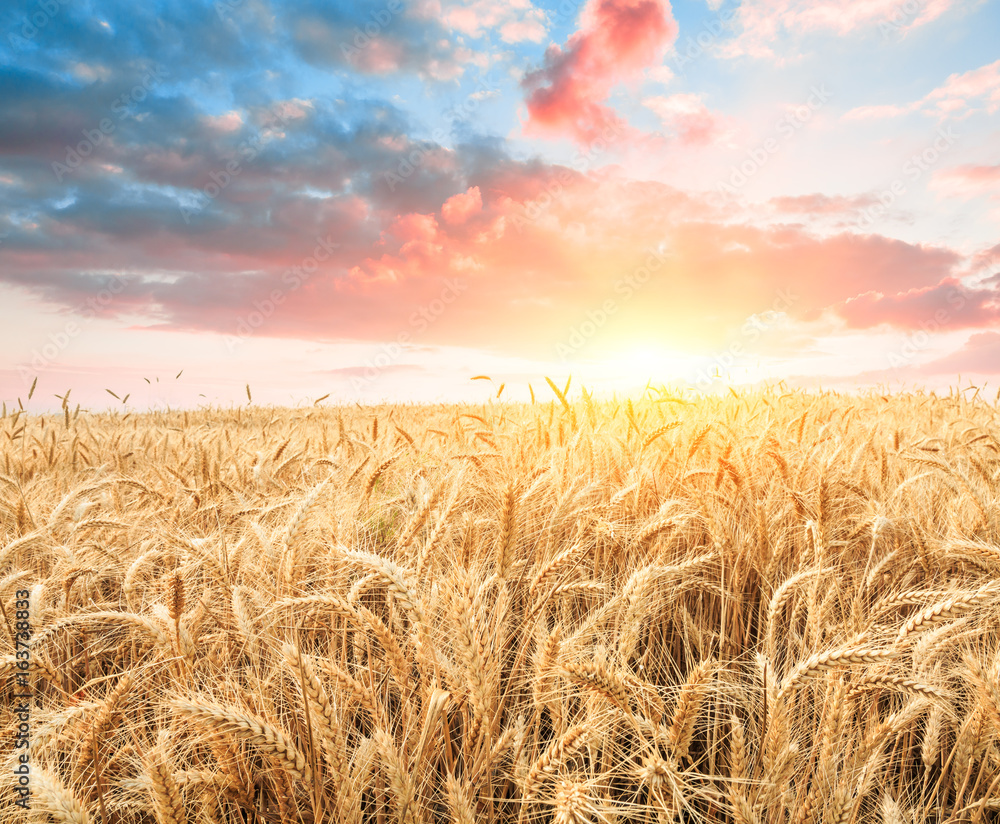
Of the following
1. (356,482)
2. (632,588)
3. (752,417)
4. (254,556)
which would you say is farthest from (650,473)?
(752,417)

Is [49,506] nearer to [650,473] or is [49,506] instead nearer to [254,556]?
[254,556]

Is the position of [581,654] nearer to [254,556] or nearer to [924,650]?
[924,650]

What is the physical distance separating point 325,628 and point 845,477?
226 cm

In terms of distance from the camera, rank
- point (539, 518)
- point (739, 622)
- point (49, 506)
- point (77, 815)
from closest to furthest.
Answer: point (77, 815) < point (739, 622) < point (539, 518) < point (49, 506)

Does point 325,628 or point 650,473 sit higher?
point 650,473

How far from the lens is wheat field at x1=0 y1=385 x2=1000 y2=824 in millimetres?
987

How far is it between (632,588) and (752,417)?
3.13 m

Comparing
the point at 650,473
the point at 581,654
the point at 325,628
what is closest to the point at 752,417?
the point at 650,473

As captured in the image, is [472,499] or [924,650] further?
[472,499]

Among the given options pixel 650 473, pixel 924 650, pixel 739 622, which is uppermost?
pixel 650 473

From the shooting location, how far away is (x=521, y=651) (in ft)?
4.53

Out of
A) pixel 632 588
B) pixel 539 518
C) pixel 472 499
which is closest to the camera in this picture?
pixel 632 588

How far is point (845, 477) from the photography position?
2.40m

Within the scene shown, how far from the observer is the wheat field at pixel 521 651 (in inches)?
38.9
